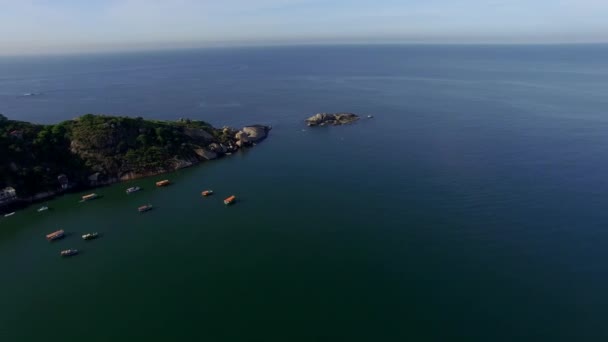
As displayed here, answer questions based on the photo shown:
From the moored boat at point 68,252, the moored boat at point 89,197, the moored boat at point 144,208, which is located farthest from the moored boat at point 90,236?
the moored boat at point 89,197

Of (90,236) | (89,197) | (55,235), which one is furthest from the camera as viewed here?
(89,197)

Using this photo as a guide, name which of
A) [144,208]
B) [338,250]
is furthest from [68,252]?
[338,250]

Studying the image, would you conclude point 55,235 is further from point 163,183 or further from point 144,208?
point 163,183

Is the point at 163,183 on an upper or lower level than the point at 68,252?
upper

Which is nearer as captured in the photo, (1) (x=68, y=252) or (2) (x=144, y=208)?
(1) (x=68, y=252)

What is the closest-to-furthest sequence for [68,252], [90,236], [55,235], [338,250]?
[338,250] → [68,252] → [90,236] → [55,235]

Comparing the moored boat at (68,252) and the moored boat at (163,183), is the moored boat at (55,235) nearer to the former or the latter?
the moored boat at (68,252)
